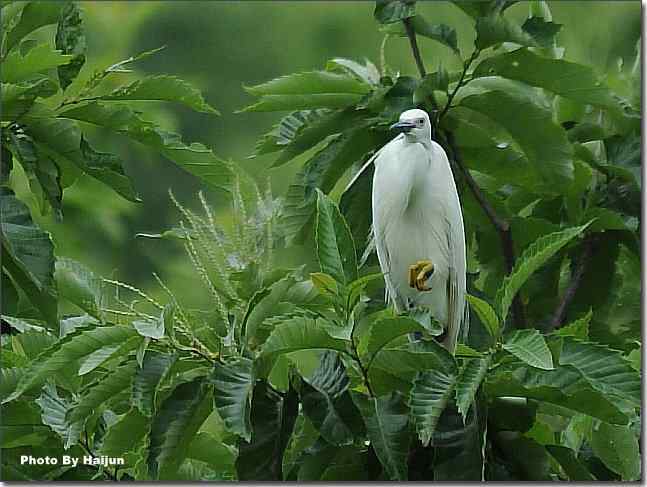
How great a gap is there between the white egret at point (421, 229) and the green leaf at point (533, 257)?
0.50 m

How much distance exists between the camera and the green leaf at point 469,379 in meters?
1.51

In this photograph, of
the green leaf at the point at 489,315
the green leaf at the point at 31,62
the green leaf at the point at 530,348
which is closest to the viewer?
the green leaf at the point at 530,348

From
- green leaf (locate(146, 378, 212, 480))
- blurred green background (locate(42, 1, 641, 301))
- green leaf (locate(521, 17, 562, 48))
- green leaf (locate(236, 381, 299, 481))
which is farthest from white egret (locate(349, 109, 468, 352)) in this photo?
blurred green background (locate(42, 1, 641, 301))

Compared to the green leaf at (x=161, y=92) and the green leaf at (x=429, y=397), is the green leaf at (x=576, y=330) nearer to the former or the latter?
the green leaf at (x=429, y=397)

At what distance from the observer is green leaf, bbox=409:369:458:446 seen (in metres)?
1.55

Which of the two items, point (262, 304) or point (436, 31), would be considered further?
point (436, 31)

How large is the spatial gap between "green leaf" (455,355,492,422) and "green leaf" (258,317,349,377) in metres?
0.17

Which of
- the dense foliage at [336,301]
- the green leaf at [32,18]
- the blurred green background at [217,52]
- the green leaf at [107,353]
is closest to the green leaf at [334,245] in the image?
the dense foliage at [336,301]

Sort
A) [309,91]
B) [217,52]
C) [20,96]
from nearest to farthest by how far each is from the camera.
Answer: [20,96], [309,91], [217,52]

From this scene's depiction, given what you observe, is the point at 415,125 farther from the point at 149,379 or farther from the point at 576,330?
the point at 149,379

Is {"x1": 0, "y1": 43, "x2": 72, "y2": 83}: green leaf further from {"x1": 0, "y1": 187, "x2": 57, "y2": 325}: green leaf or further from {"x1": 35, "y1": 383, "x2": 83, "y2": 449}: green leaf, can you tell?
{"x1": 35, "y1": 383, "x2": 83, "y2": 449}: green leaf

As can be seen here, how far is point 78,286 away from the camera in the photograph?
75.3 inches

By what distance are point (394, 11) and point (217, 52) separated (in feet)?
19.2

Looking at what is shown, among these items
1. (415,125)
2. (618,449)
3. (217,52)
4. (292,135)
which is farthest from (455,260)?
(217,52)
